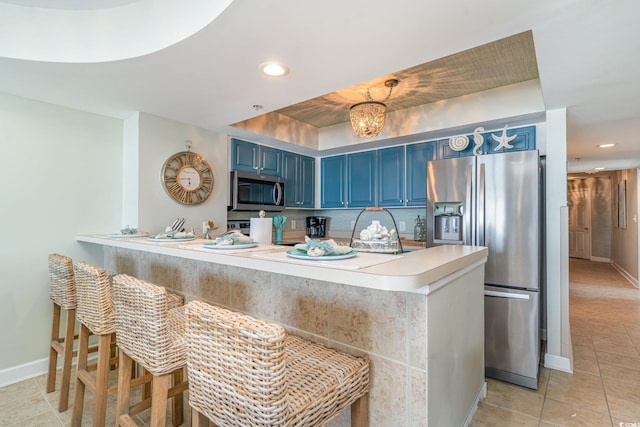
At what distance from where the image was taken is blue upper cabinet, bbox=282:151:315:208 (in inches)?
164

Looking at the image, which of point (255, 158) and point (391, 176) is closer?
point (255, 158)

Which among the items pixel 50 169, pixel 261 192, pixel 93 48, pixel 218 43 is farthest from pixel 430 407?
pixel 50 169

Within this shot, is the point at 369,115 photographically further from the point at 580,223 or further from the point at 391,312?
the point at 580,223

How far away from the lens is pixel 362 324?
4.43 feet

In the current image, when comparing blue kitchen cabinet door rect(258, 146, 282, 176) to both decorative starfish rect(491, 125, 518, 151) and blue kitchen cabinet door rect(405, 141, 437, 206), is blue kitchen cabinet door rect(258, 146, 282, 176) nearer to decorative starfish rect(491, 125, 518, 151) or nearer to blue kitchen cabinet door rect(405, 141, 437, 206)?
blue kitchen cabinet door rect(405, 141, 437, 206)

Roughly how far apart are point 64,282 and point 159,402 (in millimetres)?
1341

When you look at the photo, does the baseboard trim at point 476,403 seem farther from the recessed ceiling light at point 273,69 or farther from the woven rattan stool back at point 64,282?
the woven rattan stool back at point 64,282

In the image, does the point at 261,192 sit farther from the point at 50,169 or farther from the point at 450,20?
the point at 450,20

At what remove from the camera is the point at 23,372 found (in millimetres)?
2469

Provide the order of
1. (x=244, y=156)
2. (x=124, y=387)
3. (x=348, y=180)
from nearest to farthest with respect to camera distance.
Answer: (x=124, y=387)
(x=244, y=156)
(x=348, y=180)

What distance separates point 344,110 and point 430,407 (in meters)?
3.09

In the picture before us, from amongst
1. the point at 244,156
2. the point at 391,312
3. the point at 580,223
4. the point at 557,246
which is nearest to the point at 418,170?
the point at 557,246

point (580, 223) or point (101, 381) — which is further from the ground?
point (580, 223)

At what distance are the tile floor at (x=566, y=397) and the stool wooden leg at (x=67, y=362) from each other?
0.07m
